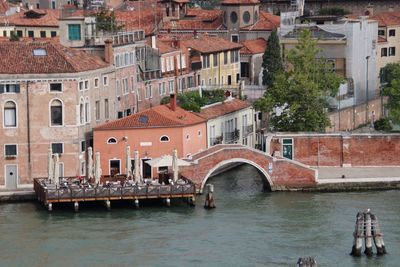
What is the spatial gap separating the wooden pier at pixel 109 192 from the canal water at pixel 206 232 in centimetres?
30

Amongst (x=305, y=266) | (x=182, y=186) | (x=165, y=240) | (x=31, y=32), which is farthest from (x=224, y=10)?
(x=305, y=266)

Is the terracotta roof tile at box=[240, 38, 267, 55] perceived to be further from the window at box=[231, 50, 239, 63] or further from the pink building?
the pink building

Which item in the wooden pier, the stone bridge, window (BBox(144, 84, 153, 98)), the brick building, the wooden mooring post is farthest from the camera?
window (BBox(144, 84, 153, 98))

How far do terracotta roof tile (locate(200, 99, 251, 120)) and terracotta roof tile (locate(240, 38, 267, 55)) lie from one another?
852cm

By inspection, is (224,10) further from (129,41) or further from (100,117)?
(100,117)

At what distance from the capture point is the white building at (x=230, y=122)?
48.6 meters

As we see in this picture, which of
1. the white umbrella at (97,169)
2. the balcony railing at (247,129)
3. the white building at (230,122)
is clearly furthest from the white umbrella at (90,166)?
the balcony railing at (247,129)

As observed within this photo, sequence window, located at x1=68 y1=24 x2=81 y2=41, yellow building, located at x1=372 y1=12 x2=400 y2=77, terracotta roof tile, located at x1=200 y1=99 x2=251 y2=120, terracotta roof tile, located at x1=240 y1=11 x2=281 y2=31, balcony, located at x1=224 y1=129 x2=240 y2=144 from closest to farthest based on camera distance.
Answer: window, located at x1=68 y1=24 x2=81 y2=41
terracotta roof tile, located at x1=200 y1=99 x2=251 y2=120
balcony, located at x1=224 y1=129 x2=240 y2=144
terracotta roof tile, located at x1=240 y1=11 x2=281 y2=31
yellow building, located at x1=372 y1=12 x2=400 y2=77

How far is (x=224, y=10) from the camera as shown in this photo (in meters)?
65.0

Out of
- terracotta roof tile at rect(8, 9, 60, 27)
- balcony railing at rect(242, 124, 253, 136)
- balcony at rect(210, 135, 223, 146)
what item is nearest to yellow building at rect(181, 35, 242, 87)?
balcony railing at rect(242, 124, 253, 136)

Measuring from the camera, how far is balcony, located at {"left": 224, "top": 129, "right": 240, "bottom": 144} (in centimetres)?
4959

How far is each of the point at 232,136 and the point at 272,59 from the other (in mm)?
7938

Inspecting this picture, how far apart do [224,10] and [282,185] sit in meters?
21.0

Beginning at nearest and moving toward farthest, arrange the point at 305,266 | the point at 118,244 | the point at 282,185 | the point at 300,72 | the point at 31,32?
the point at 305,266
the point at 118,244
the point at 282,185
the point at 300,72
the point at 31,32
